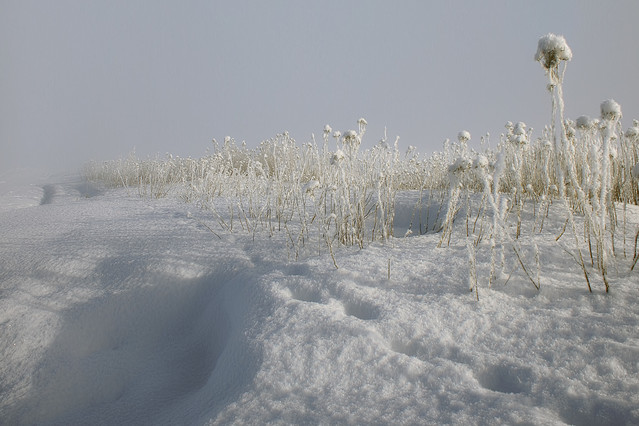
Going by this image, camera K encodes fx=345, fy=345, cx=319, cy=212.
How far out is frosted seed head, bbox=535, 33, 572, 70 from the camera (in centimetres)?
109

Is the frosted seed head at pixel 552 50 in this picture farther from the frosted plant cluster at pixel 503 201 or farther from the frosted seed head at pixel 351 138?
the frosted seed head at pixel 351 138

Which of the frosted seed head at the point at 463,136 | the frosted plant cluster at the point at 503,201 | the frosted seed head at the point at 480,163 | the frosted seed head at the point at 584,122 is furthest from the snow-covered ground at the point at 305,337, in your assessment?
the frosted seed head at the point at 463,136

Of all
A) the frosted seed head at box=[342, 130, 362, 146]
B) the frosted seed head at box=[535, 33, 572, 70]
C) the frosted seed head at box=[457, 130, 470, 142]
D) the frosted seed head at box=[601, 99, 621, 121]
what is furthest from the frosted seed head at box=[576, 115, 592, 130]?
the frosted seed head at box=[342, 130, 362, 146]

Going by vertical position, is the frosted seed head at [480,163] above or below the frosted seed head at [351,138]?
below

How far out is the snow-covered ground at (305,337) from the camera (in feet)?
2.89

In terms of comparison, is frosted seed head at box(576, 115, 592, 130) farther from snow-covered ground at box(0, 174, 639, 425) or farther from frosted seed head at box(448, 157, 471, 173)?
frosted seed head at box(448, 157, 471, 173)

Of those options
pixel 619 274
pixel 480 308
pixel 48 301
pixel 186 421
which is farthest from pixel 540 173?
pixel 48 301

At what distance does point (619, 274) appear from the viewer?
4.41ft

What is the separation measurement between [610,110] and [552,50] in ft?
1.28

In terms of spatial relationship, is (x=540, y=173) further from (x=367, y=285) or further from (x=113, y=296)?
(x=113, y=296)

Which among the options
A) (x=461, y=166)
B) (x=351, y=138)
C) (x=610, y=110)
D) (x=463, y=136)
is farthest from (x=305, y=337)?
(x=463, y=136)

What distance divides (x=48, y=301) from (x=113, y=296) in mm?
303

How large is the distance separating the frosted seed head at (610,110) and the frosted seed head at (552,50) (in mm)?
327

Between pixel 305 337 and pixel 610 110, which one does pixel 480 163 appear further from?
pixel 305 337
